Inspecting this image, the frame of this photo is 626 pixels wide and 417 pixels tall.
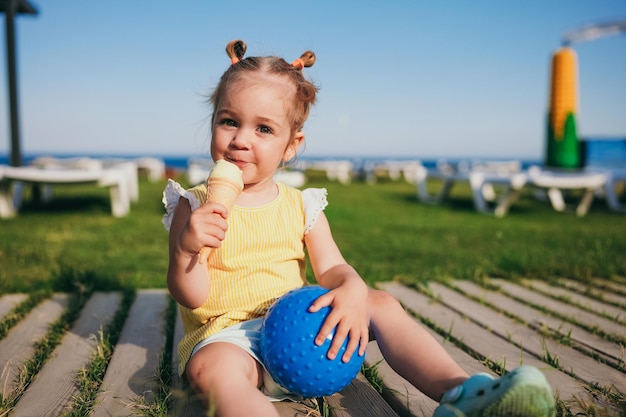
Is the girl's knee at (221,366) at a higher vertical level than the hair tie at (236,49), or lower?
→ lower

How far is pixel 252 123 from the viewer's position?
1.85 m

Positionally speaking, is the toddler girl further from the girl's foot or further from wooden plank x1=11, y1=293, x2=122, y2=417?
wooden plank x1=11, y1=293, x2=122, y2=417

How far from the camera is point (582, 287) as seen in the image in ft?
11.3

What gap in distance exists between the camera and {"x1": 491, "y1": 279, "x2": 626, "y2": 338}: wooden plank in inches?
101

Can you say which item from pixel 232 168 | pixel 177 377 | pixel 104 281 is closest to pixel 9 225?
pixel 104 281

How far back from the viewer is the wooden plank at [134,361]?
66.0 inches

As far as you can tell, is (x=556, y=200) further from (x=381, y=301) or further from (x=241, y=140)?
(x=241, y=140)

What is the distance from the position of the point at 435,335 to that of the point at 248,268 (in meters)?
1.03

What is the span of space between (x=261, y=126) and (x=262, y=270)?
0.52m

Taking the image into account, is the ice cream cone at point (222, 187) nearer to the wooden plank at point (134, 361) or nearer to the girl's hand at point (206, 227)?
the girl's hand at point (206, 227)

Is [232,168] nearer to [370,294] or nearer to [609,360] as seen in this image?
[370,294]

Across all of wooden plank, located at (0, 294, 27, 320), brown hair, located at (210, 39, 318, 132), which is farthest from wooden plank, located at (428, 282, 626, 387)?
wooden plank, located at (0, 294, 27, 320)

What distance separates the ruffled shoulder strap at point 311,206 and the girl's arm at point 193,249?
1.53 feet

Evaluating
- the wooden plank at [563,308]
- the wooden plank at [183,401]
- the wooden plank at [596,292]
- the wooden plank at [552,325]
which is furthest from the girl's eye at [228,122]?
the wooden plank at [596,292]
